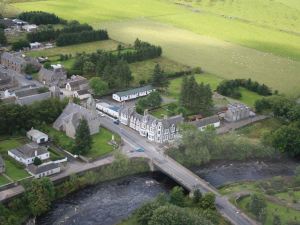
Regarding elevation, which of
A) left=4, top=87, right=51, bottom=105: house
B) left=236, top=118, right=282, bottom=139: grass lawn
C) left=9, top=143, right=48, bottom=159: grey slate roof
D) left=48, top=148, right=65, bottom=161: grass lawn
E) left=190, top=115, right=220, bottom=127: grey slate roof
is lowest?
left=48, top=148, right=65, bottom=161: grass lawn

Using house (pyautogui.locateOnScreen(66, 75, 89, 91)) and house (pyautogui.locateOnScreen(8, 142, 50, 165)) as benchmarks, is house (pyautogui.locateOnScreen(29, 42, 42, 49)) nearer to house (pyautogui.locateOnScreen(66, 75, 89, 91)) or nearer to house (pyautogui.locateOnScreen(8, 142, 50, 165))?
house (pyautogui.locateOnScreen(66, 75, 89, 91))

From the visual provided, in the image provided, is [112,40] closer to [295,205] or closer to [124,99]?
[124,99]

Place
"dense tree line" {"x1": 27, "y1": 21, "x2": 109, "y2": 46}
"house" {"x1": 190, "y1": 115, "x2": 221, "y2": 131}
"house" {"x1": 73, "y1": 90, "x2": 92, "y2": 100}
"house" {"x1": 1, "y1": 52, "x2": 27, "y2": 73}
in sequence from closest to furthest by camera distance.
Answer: "house" {"x1": 190, "y1": 115, "x2": 221, "y2": 131} → "house" {"x1": 73, "y1": 90, "x2": 92, "y2": 100} → "house" {"x1": 1, "y1": 52, "x2": 27, "y2": 73} → "dense tree line" {"x1": 27, "y1": 21, "x2": 109, "y2": 46}

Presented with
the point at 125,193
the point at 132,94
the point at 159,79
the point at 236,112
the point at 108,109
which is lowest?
the point at 125,193

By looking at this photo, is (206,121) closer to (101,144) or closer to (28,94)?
(101,144)

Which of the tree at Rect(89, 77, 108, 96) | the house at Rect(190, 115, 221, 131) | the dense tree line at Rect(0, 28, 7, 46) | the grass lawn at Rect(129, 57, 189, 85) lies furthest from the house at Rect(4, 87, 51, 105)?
the dense tree line at Rect(0, 28, 7, 46)

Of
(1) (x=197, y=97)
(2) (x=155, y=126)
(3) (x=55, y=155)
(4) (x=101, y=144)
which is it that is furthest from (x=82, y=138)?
(1) (x=197, y=97)
